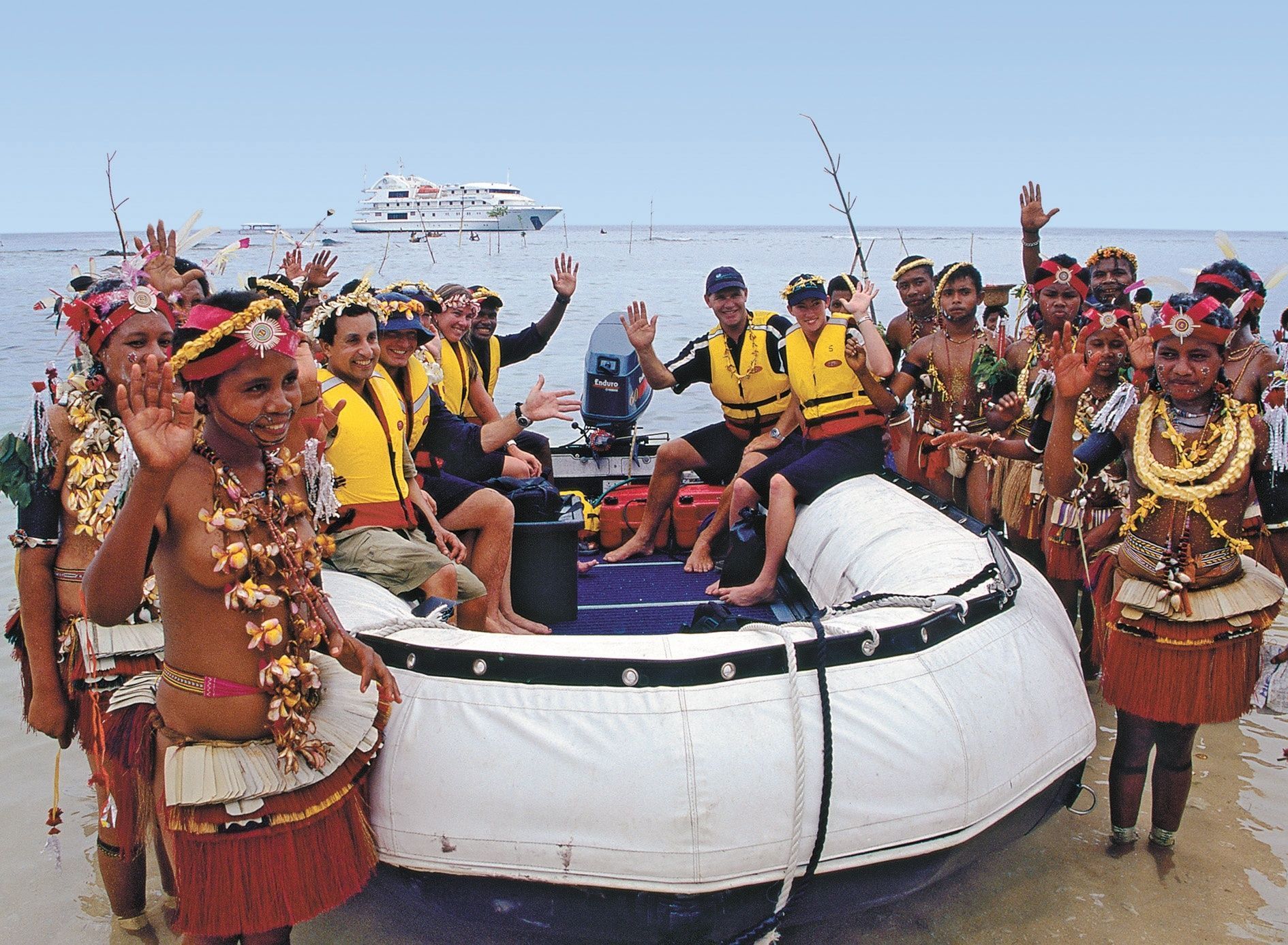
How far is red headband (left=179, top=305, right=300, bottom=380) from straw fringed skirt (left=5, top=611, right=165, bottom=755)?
91cm

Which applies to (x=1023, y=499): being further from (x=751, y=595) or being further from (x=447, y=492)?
(x=447, y=492)

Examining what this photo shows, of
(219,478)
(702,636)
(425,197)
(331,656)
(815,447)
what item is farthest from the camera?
(425,197)

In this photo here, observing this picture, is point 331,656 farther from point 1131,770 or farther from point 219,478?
point 1131,770

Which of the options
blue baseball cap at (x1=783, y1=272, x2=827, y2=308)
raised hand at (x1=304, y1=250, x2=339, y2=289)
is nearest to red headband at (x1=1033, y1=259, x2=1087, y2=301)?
blue baseball cap at (x1=783, y1=272, x2=827, y2=308)

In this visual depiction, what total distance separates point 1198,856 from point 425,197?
3418 inches

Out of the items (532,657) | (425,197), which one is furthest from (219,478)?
(425,197)

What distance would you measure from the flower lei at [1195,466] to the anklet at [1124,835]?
3.40ft

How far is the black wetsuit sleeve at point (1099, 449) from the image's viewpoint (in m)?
3.37

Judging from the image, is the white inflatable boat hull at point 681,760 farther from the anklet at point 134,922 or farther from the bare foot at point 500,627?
the bare foot at point 500,627

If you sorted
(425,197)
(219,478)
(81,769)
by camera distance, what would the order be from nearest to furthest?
(219,478) < (81,769) < (425,197)

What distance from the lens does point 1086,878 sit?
3402mm

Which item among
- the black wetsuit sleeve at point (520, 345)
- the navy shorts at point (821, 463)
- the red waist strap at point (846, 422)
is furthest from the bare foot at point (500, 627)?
the black wetsuit sleeve at point (520, 345)

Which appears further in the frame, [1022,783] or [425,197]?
[425,197]

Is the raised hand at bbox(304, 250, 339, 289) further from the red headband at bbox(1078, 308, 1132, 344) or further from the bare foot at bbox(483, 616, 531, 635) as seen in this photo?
the red headband at bbox(1078, 308, 1132, 344)
